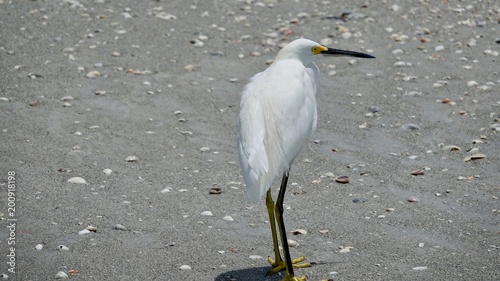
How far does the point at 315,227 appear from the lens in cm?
595

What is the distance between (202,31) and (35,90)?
2.48 meters

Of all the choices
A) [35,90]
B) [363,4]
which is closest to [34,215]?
[35,90]

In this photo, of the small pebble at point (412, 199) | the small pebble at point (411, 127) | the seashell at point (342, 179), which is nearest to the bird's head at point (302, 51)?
the seashell at point (342, 179)

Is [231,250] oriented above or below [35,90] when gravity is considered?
above

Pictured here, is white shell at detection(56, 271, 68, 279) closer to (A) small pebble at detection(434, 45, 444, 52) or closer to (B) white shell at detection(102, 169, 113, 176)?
(B) white shell at detection(102, 169, 113, 176)

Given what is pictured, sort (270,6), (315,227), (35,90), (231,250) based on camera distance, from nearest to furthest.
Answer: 1. (231,250)
2. (315,227)
3. (35,90)
4. (270,6)

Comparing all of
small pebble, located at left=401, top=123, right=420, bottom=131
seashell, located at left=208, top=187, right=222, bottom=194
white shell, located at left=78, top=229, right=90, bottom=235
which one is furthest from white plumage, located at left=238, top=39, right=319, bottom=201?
small pebble, located at left=401, top=123, right=420, bottom=131

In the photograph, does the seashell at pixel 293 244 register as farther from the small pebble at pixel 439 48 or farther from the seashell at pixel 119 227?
the small pebble at pixel 439 48

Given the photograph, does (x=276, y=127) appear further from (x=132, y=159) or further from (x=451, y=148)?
(x=451, y=148)

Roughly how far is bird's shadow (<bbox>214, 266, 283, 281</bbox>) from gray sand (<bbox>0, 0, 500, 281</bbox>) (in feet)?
0.04

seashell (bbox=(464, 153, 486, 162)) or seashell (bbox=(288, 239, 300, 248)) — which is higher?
seashell (bbox=(288, 239, 300, 248))

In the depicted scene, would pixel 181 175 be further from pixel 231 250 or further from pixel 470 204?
pixel 470 204

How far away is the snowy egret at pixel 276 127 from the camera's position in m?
4.96

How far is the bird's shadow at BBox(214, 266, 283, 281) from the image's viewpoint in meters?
5.22
